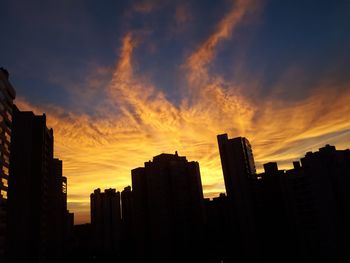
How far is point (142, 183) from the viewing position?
97625mm

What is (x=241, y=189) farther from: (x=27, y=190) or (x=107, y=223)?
(x=107, y=223)

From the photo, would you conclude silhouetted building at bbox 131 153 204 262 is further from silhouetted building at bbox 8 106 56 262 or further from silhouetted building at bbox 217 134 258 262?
silhouetted building at bbox 8 106 56 262

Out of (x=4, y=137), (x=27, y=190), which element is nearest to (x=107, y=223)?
(x=27, y=190)

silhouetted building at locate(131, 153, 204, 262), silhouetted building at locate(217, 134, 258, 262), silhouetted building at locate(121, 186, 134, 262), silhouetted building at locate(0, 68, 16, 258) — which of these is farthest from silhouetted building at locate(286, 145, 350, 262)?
silhouetted building at locate(121, 186, 134, 262)

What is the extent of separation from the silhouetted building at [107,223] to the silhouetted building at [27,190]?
276ft

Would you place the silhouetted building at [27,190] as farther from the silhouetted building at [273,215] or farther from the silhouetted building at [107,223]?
the silhouetted building at [107,223]

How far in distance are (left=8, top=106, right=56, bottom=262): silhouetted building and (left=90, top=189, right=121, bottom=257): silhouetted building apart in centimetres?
8424

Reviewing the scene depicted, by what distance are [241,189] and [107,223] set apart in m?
80.9

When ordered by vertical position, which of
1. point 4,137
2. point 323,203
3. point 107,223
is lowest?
point 323,203

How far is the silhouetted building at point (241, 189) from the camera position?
7869 cm

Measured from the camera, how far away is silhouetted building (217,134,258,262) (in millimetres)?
78688

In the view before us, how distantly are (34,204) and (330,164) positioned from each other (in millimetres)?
69383

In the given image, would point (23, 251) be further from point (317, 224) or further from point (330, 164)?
point (330, 164)

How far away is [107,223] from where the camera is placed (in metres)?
139
